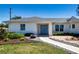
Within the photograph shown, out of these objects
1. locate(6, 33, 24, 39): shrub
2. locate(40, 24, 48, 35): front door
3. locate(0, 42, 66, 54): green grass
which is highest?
locate(40, 24, 48, 35): front door

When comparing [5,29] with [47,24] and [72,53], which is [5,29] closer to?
[72,53]

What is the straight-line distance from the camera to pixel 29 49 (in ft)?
52.2

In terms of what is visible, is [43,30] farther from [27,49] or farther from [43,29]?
[27,49]

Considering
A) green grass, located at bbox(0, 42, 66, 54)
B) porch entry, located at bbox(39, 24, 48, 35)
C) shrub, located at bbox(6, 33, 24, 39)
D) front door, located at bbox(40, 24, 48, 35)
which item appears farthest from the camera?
porch entry, located at bbox(39, 24, 48, 35)

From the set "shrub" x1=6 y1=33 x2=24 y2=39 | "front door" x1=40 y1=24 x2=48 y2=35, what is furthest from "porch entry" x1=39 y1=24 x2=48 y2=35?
"shrub" x1=6 y1=33 x2=24 y2=39

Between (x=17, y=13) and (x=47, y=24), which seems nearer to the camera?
(x=17, y=13)

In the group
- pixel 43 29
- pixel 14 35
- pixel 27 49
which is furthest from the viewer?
pixel 43 29

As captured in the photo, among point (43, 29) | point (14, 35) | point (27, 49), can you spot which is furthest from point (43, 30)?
point (27, 49)

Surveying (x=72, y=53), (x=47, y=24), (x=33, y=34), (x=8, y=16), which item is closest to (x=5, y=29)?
(x=8, y=16)

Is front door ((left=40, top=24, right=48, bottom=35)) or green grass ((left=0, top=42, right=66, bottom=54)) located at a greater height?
front door ((left=40, top=24, right=48, bottom=35))

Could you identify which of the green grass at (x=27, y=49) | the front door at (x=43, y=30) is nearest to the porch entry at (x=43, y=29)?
the front door at (x=43, y=30)

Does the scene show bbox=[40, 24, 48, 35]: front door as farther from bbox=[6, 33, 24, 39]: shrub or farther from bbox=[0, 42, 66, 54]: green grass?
bbox=[6, 33, 24, 39]: shrub

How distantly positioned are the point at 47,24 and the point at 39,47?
263 inches
